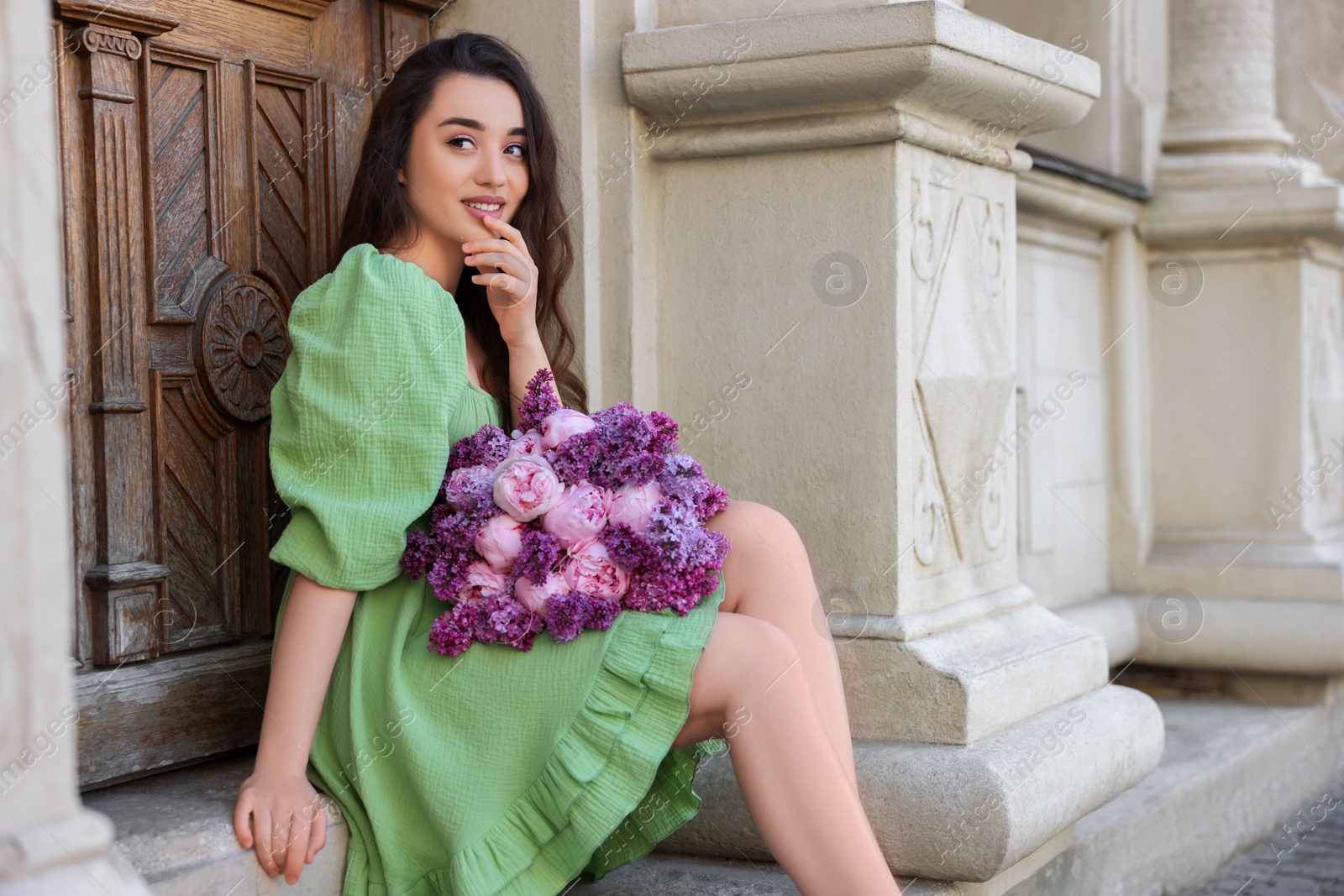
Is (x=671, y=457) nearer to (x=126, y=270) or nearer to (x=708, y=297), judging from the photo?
(x=708, y=297)

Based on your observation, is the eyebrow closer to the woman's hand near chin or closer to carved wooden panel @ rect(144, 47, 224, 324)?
carved wooden panel @ rect(144, 47, 224, 324)

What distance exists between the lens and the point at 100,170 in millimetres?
2266

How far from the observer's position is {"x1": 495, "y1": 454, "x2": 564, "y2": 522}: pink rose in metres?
2.07

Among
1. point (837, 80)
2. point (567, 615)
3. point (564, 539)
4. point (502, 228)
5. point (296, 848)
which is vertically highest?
point (837, 80)

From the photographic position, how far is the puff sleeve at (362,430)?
2037mm

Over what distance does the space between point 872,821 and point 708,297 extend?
1010 mm

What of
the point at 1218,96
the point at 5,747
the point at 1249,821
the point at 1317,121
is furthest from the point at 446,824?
the point at 1317,121

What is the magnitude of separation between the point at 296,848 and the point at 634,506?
2.18 ft

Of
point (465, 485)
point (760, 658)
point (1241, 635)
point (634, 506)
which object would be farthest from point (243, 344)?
point (1241, 635)

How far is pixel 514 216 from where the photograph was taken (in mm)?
2510

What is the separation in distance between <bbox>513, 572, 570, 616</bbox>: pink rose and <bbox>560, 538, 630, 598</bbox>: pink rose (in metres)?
0.01

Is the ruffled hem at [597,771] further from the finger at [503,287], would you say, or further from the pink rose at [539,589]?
the finger at [503,287]

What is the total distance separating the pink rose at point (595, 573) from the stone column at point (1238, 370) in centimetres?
293

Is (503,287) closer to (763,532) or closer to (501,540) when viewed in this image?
(501,540)
